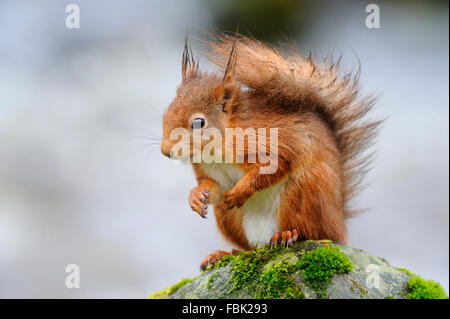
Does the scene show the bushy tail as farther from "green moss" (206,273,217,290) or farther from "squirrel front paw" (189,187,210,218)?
"green moss" (206,273,217,290)

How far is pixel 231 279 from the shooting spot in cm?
166

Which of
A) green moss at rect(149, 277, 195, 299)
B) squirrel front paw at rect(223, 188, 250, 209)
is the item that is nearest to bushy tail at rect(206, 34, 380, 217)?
squirrel front paw at rect(223, 188, 250, 209)

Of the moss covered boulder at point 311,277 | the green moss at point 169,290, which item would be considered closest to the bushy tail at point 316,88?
the moss covered boulder at point 311,277

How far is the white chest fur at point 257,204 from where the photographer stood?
1.77m

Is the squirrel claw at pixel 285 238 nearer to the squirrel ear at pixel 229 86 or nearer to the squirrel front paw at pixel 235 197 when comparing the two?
the squirrel front paw at pixel 235 197

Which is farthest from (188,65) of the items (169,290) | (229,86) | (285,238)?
(169,290)

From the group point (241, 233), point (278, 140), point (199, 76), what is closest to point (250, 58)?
point (199, 76)

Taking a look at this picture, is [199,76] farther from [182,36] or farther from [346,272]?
A: [182,36]

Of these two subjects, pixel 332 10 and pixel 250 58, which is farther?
pixel 332 10

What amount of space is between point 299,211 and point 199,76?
24.3 inches

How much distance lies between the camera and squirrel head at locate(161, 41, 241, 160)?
1611 mm

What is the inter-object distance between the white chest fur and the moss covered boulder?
0.11m
